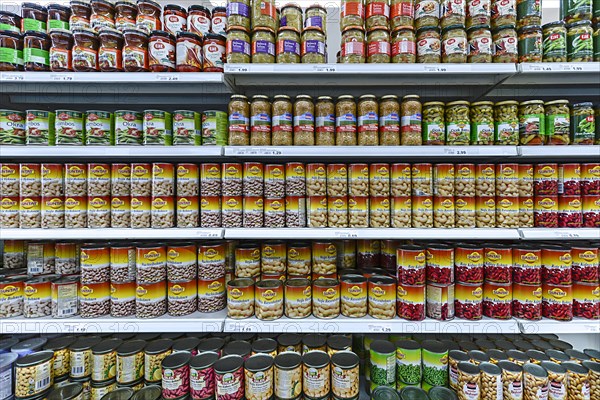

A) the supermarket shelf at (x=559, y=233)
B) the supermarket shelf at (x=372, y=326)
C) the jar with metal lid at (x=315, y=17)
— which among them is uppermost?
the jar with metal lid at (x=315, y=17)

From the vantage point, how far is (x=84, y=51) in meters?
1.38

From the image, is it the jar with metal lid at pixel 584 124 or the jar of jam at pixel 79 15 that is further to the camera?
the jar of jam at pixel 79 15

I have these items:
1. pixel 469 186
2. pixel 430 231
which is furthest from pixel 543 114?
pixel 430 231

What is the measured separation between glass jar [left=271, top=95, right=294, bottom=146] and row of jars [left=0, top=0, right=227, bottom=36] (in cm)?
46

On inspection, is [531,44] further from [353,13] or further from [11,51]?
[11,51]

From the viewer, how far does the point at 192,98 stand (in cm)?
176

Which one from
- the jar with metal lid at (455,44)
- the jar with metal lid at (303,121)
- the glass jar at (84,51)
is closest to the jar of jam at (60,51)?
the glass jar at (84,51)

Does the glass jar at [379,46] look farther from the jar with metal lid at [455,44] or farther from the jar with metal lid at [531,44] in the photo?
the jar with metal lid at [531,44]

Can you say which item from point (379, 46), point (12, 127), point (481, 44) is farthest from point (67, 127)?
point (481, 44)

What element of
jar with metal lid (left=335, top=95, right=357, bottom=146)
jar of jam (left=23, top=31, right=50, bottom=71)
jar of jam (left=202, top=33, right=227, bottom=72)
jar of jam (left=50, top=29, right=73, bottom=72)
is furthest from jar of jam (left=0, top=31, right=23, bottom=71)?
jar with metal lid (left=335, top=95, right=357, bottom=146)

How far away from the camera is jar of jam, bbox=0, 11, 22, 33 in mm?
1435

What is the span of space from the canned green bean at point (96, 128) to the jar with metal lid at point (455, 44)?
5.26 feet

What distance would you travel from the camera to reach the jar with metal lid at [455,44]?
4.46ft

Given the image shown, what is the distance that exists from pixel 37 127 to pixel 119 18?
0.65m
